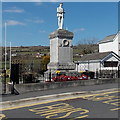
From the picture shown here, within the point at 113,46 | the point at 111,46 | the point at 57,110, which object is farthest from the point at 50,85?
the point at 111,46

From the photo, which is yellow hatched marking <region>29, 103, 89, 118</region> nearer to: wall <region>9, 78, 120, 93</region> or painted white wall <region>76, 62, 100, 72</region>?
wall <region>9, 78, 120, 93</region>

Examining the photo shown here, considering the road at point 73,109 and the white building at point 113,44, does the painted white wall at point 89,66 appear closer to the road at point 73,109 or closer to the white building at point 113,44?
the white building at point 113,44

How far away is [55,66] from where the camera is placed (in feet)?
58.0

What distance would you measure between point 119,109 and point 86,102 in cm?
184

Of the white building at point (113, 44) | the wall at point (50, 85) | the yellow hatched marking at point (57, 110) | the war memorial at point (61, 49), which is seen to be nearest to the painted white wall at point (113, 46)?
the white building at point (113, 44)

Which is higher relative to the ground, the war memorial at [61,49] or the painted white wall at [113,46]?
the painted white wall at [113,46]

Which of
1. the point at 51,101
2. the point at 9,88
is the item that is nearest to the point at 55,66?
the point at 9,88

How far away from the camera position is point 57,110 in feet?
26.5

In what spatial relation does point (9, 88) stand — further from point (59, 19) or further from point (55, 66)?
point (59, 19)

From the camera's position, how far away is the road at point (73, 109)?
7.34m

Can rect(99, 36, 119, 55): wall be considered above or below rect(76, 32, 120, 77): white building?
above

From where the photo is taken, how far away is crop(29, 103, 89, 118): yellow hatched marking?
24.3ft

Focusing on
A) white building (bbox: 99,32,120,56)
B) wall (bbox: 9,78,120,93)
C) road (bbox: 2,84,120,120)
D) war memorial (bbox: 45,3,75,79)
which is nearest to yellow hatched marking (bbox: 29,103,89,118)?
road (bbox: 2,84,120,120)

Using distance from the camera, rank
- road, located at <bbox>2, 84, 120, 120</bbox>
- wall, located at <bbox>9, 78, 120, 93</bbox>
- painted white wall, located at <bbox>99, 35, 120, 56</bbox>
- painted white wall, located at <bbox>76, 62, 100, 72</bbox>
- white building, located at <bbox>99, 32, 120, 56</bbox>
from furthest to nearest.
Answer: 1. white building, located at <bbox>99, 32, 120, 56</bbox>
2. painted white wall, located at <bbox>99, 35, 120, 56</bbox>
3. painted white wall, located at <bbox>76, 62, 100, 72</bbox>
4. wall, located at <bbox>9, 78, 120, 93</bbox>
5. road, located at <bbox>2, 84, 120, 120</bbox>
